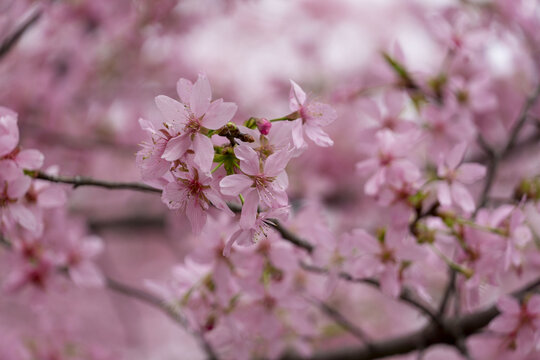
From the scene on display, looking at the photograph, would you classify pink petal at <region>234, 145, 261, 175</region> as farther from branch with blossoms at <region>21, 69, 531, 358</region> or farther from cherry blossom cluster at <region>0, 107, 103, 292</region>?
cherry blossom cluster at <region>0, 107, 103, 292</region>

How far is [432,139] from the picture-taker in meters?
1.32

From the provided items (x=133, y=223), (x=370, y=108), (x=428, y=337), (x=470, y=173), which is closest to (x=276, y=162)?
(x=470, y=173)

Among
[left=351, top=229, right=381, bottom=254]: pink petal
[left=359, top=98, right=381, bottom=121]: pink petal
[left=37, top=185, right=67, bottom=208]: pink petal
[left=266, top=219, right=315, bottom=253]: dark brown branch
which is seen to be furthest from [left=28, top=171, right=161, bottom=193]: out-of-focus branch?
[left=359, top=98, right=381, bottom=121]: pink petal

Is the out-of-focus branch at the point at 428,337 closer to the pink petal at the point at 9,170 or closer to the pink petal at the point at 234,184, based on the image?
the pink petal at the point at 234,184

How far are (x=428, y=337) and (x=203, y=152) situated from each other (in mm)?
803

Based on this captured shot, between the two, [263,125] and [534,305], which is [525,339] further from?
[263,125]

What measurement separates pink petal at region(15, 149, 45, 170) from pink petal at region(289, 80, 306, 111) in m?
0.42

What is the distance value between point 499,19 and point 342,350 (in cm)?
129

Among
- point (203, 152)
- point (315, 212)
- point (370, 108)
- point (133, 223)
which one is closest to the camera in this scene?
point (203, 152)

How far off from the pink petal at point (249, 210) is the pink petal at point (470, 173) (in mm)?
487

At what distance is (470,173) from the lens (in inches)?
38.8

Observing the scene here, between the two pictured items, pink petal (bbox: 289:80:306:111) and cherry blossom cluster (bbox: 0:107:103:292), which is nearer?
pink petal (bbox: 289:80:306:111)

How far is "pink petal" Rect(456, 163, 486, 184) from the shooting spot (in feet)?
3.22

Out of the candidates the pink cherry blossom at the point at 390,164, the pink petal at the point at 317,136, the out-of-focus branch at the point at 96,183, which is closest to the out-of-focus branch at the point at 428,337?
the pink cherry blossom at the point at 390,164
